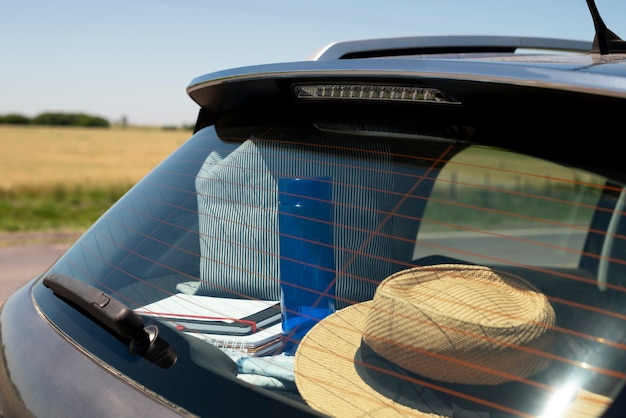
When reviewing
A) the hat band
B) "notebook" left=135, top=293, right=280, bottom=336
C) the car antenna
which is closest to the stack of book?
"notebook" left=135, top=293, right=280, bottom=336

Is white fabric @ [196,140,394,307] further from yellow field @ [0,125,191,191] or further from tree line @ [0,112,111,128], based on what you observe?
tree line @ [0,112,111,128]

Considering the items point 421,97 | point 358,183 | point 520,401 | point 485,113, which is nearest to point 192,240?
point 358,183

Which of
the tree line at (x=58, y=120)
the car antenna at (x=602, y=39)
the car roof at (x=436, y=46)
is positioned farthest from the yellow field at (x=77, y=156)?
the tree line at (x=58, y=120)

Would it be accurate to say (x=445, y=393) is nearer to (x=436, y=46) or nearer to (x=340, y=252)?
(x=340, y=252)

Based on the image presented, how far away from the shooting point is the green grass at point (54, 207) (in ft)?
35.4

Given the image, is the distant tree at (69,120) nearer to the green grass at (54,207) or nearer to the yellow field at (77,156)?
the yellow field at (77,156)

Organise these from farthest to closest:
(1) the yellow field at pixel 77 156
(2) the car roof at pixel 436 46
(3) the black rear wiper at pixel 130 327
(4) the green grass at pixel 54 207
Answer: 1. (1) the yellow field at pixel 77 156
2. (4) the green grass at pixel 54 207
3. (2) the car roof at pixel 436 46
4. (3) the black rear wiper at pixel 130 327

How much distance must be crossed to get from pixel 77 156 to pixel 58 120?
45755mm

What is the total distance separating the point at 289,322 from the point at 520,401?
1.99 ft

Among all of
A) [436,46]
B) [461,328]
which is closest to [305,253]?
[461,328]

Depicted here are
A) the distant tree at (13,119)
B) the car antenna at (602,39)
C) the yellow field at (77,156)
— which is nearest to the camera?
the car antenna at (602,39)

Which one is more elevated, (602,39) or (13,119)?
(602,39)

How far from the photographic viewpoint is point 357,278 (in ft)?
4.75

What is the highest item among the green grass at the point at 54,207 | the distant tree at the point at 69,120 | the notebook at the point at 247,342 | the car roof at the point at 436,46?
the car roof at the point at 436,46
